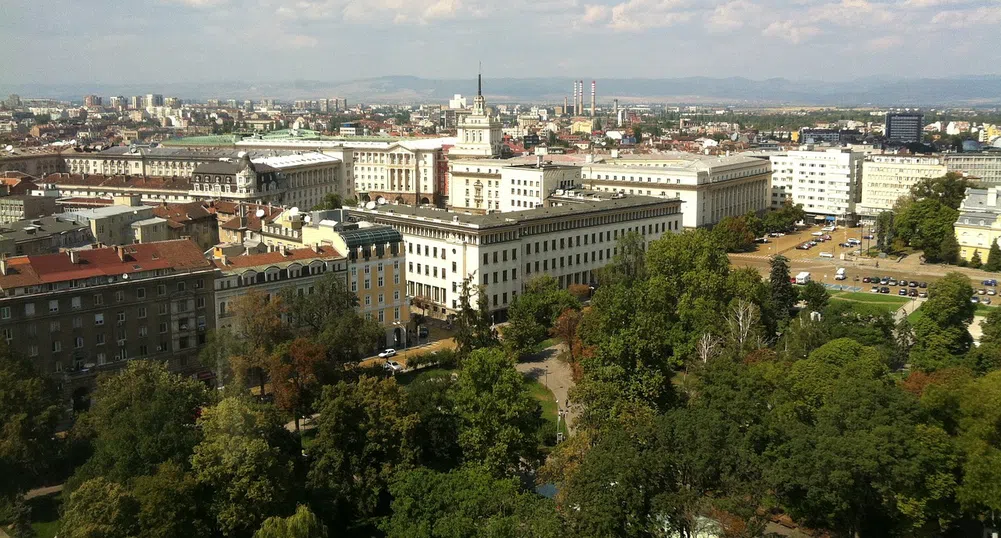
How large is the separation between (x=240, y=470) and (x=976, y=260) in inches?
2319

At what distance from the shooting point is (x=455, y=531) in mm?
23578

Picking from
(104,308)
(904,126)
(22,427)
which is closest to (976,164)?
(904,126)

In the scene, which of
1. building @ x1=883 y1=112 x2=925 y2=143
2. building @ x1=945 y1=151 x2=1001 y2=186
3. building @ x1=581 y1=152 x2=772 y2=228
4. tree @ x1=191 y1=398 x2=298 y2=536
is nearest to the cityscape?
tree @ x1=191 y1=398 x2=298 y2=536

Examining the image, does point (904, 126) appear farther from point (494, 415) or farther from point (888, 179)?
point (494, 415)

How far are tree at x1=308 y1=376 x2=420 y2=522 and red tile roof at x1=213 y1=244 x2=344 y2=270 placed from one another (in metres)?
13.9

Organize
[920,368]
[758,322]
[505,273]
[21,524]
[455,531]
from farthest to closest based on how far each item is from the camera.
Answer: [505,273], [758,322], [920,368], [21,524], [455,531]

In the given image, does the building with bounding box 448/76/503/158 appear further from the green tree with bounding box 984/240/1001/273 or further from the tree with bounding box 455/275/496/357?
the tree with bounding box 455/275/496/357

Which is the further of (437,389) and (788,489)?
(437,389)

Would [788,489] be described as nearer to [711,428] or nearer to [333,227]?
[711,428]

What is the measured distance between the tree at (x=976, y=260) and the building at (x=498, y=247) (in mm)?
26412

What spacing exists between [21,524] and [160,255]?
49.4ft

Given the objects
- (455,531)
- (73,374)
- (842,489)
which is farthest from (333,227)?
(842,489)

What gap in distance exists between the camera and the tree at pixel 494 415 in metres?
28.9

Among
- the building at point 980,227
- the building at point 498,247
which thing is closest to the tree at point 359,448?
the building at point 498,247
